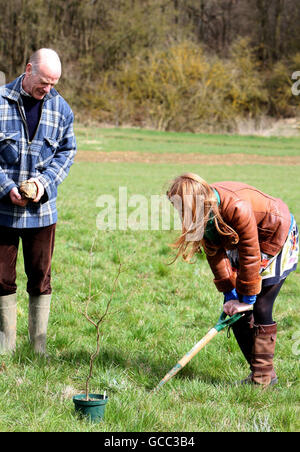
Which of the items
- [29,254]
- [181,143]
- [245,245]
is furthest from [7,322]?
[181,143]

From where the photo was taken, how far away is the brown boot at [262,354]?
3.51 metres

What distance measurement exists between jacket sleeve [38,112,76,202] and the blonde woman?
100 centimetres

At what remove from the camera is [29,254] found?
3.83 metres

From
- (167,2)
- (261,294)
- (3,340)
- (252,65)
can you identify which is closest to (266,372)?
(261,294)

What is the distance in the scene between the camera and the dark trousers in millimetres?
3770

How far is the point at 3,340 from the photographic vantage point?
3.89 meters

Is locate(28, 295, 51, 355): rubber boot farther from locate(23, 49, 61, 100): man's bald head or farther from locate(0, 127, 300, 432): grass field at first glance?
locate(23, 49, 61, 100): man's bald head

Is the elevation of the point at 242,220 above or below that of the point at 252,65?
below

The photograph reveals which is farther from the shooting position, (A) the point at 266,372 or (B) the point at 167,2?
(B) the point at 167,2

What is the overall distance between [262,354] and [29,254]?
1.68m

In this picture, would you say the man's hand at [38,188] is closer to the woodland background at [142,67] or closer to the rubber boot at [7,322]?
the rubber boot at [7,322]

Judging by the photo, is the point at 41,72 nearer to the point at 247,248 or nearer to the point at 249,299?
the point at 247,248

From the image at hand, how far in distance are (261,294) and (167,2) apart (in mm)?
56705
